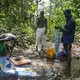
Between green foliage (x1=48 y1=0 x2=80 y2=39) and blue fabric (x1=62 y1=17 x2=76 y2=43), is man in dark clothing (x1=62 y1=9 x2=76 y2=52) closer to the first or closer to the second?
blue fabric (x1=62 y1=17 x2=76 y2=43)

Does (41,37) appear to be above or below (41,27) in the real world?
below

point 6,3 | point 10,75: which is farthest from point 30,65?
point 6,3

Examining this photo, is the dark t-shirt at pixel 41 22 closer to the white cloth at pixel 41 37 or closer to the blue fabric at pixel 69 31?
the white cloth at pixel 41 37

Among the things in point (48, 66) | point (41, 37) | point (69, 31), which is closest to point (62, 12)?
point (41, 37)

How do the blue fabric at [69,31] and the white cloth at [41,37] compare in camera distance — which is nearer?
the blue fabric at [69,31]

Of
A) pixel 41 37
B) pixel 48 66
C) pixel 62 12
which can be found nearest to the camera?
pixel 48 66

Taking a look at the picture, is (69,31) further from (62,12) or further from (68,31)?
(62,12)

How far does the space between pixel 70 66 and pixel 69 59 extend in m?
1.25

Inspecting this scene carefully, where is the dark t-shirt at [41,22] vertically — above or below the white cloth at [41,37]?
above

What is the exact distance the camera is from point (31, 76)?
7.29m

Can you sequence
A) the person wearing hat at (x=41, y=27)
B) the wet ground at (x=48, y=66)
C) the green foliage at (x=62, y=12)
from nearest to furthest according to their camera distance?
the wet ground at (x=48, y=66) < the person wearing hat at (x=41, y=27) < the green foliage at (x=62, y=12)

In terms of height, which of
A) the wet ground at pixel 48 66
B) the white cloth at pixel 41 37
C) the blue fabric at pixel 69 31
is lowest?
the wet ground at pixel 48 66

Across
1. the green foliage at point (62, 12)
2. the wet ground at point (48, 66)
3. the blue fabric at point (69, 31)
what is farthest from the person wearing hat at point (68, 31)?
the green foliage at point (62, 12)

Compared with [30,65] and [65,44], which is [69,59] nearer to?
[65,44]
